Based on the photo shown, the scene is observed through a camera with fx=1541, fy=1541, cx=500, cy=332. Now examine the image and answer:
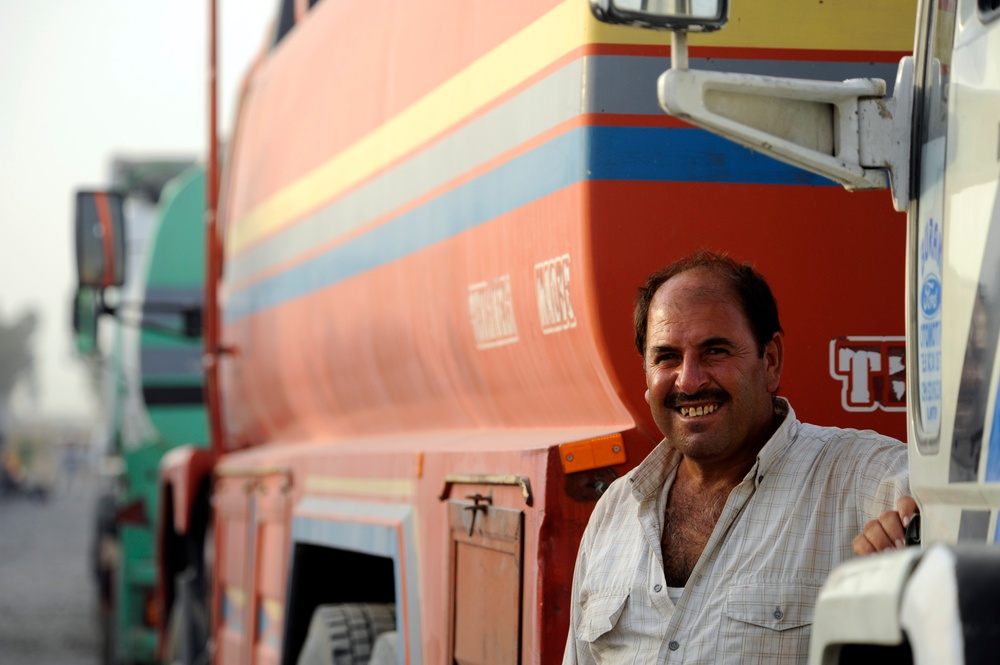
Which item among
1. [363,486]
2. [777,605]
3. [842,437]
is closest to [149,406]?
[363,486]

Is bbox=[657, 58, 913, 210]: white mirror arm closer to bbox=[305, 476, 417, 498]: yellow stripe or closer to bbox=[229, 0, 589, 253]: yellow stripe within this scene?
bbox=[229, 0, 589, 253]: yellow stripe

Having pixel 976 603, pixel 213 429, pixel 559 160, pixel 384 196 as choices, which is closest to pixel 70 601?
pixel 213 429

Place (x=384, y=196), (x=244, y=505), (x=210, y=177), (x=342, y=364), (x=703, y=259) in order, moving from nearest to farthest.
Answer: (x=703, y=259), (x=384, y=196), (x=342, y=364), (x=244, y=505), (x=210, y=177)

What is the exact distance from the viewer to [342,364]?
209 inches

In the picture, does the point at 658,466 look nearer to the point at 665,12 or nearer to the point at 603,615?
the point at 603,615

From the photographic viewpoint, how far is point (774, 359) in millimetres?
2996

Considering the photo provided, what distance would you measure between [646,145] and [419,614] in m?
1.51

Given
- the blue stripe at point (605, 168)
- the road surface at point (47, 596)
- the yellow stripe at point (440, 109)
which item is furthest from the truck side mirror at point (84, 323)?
the blue stripe at point (605, 168)

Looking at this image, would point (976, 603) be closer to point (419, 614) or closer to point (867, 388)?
point (867, 388)

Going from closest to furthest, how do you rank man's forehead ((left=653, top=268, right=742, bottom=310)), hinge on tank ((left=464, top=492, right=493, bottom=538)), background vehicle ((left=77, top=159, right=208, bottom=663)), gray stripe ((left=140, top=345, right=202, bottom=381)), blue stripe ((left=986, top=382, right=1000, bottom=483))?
blue stripe ((left=986, top=382, right=1000, bottom=483))
man's forehead ((left=653, top=268, right=742, bottom=310))
hinge on tank ((left=464, top=492, right=493, bottom=538))
background vehicle ((left=77, top=159, right=208, bottom=663))
gray stripe ((left=140, top=345, right=202, bottom=381))

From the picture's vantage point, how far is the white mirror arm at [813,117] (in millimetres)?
2500

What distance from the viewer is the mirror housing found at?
95.0 inches

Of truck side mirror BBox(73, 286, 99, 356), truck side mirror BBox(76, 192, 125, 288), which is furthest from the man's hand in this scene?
truck side mirror BBox(73, 286, 99, 356)

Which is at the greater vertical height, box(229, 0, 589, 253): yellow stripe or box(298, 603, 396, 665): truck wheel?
box(229, 0, 589, 253): yellow stripe
